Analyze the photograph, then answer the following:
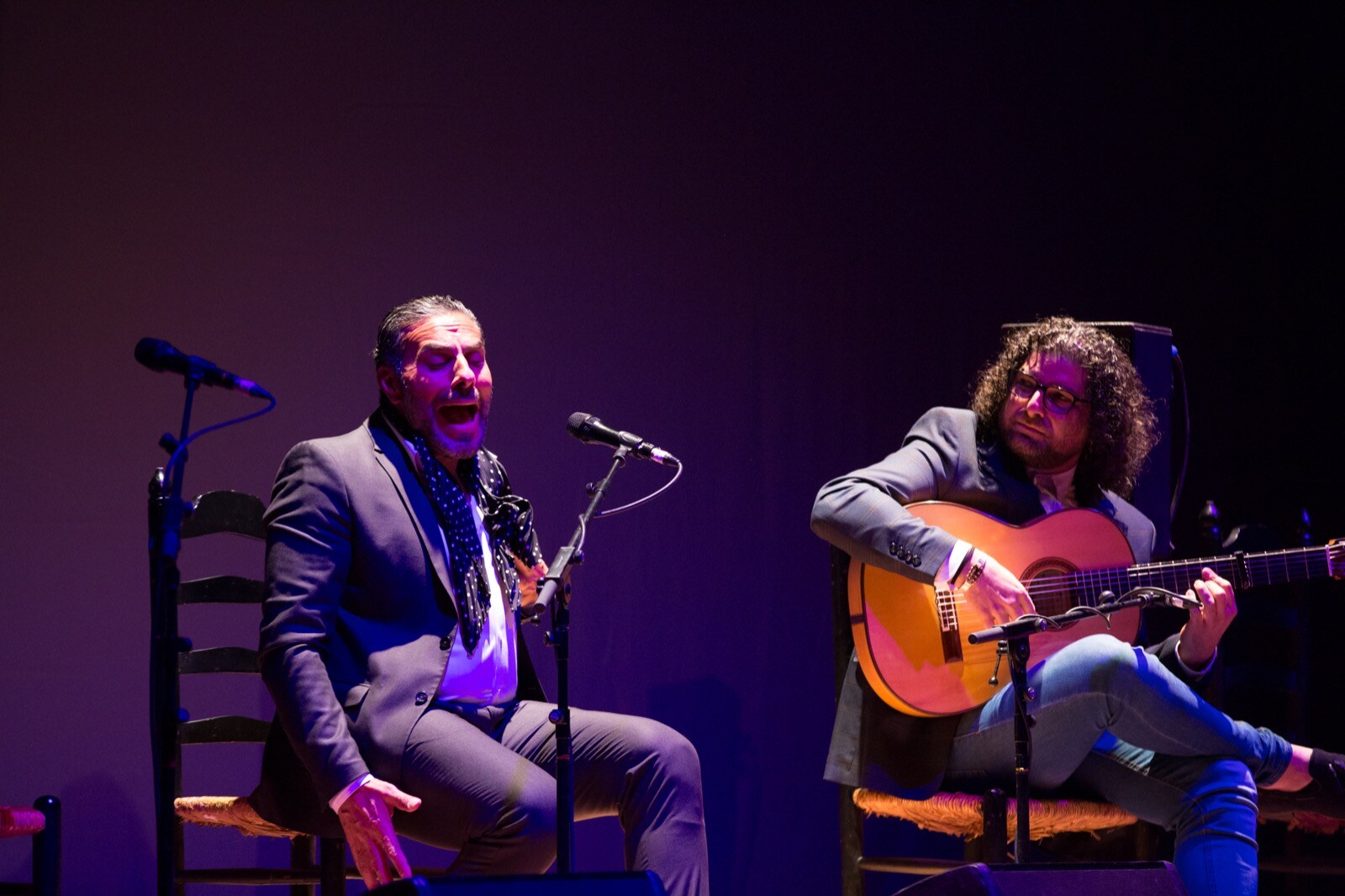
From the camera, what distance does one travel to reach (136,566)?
369 cm

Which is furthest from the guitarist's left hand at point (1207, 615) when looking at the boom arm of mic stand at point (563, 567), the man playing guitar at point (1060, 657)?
the boom arm of mic stand at point (563, 567)

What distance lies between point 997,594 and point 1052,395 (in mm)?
622

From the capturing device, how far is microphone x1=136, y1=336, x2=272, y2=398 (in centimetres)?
235

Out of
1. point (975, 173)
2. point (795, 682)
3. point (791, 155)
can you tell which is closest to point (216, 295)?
point (791, 155)

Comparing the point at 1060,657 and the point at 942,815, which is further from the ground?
the point at 1060,657

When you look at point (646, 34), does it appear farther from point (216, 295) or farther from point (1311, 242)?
point (1311, 242)

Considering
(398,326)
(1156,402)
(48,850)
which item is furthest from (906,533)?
(48,850)

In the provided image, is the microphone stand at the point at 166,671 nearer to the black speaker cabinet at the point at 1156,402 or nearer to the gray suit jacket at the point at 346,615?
the gray suit jacket at the point at 346,615

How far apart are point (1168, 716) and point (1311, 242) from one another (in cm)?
225

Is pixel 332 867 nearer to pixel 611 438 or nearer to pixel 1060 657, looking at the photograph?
pixel 611 438

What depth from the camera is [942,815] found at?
3.20 m

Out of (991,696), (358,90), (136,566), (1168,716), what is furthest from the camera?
(358,90)

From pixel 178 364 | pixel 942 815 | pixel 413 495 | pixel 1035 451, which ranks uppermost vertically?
pixel 178 364

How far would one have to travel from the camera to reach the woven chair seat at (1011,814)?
3.13m
